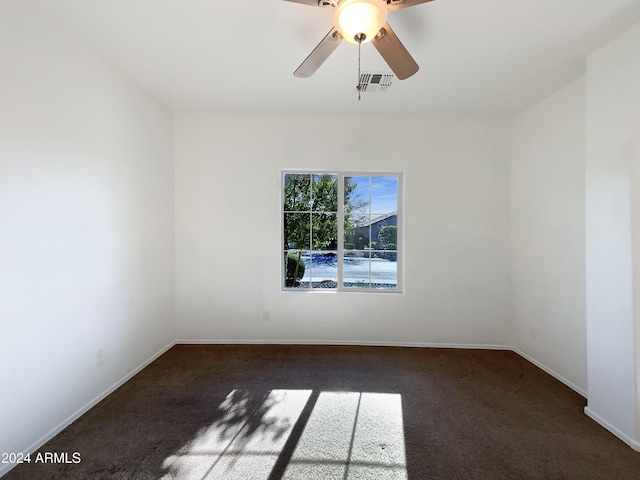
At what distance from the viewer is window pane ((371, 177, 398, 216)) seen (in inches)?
132

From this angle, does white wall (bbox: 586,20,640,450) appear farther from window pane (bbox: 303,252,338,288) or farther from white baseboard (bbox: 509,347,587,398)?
window pane (bbox: 303,252,338,288)

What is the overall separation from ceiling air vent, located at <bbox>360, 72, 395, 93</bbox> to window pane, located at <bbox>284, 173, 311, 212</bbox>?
3.90 feet

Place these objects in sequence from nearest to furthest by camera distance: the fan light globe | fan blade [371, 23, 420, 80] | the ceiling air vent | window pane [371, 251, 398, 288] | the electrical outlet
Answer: the fan light globe → fan blade [371, 23, 420, 80] → the electrical outlet → the ceiling air vent → window pane [371, 251, 398, 288]

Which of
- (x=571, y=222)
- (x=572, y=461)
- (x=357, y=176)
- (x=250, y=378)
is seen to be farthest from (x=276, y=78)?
(x=572, y=461)

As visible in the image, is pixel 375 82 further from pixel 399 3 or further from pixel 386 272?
pixel 386 272

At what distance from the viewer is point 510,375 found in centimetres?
261

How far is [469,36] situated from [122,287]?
132 inches

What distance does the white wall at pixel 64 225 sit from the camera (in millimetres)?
1570

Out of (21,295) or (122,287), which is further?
(122,287)

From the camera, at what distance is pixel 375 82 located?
2.42 m

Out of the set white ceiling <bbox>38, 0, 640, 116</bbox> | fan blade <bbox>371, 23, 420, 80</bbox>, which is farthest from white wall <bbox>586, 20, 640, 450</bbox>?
fan blade <bbox>371, 23, 420, 80</bbox>

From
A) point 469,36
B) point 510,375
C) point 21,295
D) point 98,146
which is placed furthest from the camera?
point 510,375

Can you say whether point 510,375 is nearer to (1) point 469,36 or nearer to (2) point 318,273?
(2) point 318,273

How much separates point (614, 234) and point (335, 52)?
90.5 inches
